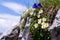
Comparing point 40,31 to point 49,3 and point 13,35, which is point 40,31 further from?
point 13,35

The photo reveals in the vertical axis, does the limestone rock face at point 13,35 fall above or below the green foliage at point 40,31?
above

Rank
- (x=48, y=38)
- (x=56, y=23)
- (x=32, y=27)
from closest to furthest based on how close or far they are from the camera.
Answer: (x=56, y=23)
(x=48, y=38)
(x=32, y=27)

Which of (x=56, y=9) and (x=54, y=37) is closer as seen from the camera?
(x=54, y=37)

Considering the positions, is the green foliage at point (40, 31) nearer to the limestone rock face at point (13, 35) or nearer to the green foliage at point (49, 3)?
the green foliage at point (49, 3)

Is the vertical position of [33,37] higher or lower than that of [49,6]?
lower

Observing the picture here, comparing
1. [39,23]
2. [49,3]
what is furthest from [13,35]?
[49,3]

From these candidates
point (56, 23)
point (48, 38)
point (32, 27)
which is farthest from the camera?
point (32, 27)

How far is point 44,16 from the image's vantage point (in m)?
3.42

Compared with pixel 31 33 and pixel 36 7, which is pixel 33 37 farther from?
pixel 36 7

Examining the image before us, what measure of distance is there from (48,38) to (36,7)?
0.61m

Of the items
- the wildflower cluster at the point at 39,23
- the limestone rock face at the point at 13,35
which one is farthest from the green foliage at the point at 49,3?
the limestone rock face at the point at 13,35

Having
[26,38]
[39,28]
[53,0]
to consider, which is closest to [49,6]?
[53,0]

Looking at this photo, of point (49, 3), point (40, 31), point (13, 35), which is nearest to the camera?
point (40, 31)

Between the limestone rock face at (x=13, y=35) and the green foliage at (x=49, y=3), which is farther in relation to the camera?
the limestone rock face at (x=13, y=35)
